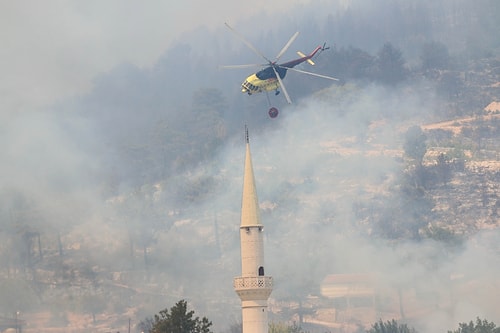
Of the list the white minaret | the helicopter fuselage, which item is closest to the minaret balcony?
the white minaret

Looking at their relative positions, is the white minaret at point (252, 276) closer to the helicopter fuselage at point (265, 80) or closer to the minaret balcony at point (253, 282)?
the minaret balcony at point (253, 282)

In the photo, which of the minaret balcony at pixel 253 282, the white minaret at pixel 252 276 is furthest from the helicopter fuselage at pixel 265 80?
the minaret balcony at pixel 253 282

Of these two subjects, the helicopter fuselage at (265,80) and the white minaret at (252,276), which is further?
the helicopter fuselage at (265,80)

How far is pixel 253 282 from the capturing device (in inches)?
6457

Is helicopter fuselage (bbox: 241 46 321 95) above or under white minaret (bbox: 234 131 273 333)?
above

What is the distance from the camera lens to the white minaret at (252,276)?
538ft

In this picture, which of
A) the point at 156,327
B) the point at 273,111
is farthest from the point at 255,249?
the point at 273,111

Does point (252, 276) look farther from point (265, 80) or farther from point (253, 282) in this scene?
point (265, 80)

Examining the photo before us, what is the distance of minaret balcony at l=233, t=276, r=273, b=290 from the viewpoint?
538ft

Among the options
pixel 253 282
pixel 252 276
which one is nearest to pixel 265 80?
pixel 252 276

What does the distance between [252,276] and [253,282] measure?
0.75m

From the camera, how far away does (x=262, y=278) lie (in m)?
164

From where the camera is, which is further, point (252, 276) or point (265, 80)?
point (265, 80)

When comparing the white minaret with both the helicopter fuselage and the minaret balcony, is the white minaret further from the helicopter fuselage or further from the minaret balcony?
the helicopter fuselage
